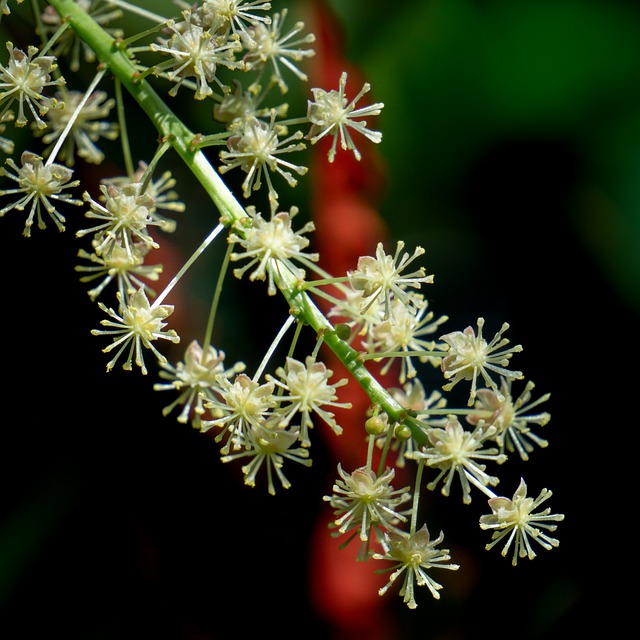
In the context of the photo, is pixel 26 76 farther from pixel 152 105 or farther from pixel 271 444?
pixel 271 444

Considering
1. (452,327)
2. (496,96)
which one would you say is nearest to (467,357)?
(452,327)

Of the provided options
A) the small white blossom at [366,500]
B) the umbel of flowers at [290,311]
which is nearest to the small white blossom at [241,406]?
the umbel of flowers at [290,311]

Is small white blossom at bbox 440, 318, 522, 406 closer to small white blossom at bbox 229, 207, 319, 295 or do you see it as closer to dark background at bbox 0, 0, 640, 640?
small white blossom at bbox 229, 207, 319, 295

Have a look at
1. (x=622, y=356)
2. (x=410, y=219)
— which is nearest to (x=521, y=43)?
(x=410, y=219)

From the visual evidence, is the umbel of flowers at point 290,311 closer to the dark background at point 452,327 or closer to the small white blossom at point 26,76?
the small white blossom at point 26,76

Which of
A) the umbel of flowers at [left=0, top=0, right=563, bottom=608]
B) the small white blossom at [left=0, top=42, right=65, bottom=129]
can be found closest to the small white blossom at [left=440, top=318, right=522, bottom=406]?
the umbel of flowers at [left=0, top=0, right=563, bottom=608]

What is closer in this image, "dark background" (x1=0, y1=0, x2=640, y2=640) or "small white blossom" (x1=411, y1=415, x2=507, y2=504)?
"small white blossom" (x1=411, y1=415, x2=507, y2=504)
